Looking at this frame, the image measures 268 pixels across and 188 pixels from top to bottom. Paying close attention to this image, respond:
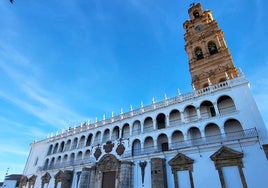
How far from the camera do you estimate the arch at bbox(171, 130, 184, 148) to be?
22.7 m

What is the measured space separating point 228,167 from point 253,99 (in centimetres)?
783

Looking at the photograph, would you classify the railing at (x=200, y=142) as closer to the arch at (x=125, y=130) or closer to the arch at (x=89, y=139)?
the arch at (x=125, y=130)

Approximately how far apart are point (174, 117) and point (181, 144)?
4.20 metres

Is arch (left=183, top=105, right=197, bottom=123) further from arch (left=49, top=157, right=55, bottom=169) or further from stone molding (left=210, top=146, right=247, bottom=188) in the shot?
arch (left=49, top=157, right=55, bottom=169)

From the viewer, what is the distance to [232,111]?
68.9ft

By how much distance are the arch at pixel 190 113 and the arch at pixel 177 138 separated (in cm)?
205

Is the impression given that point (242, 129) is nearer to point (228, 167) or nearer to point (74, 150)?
point (228, 167)

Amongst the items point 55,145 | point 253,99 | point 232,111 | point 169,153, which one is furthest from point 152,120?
point 55,145

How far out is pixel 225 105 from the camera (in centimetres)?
2220

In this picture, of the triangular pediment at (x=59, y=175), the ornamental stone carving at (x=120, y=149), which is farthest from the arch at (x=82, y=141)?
the ornamental stone carving at (x=120, y=149)

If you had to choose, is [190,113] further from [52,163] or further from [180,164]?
[52,163]

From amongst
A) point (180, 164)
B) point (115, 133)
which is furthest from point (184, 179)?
point (115, 133)

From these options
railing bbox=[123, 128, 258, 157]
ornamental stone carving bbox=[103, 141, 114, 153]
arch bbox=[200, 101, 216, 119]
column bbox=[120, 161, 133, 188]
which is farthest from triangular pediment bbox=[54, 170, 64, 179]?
arch bbox=[200, 101, 216, 119]

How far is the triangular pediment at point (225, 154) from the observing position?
57.4 feet
